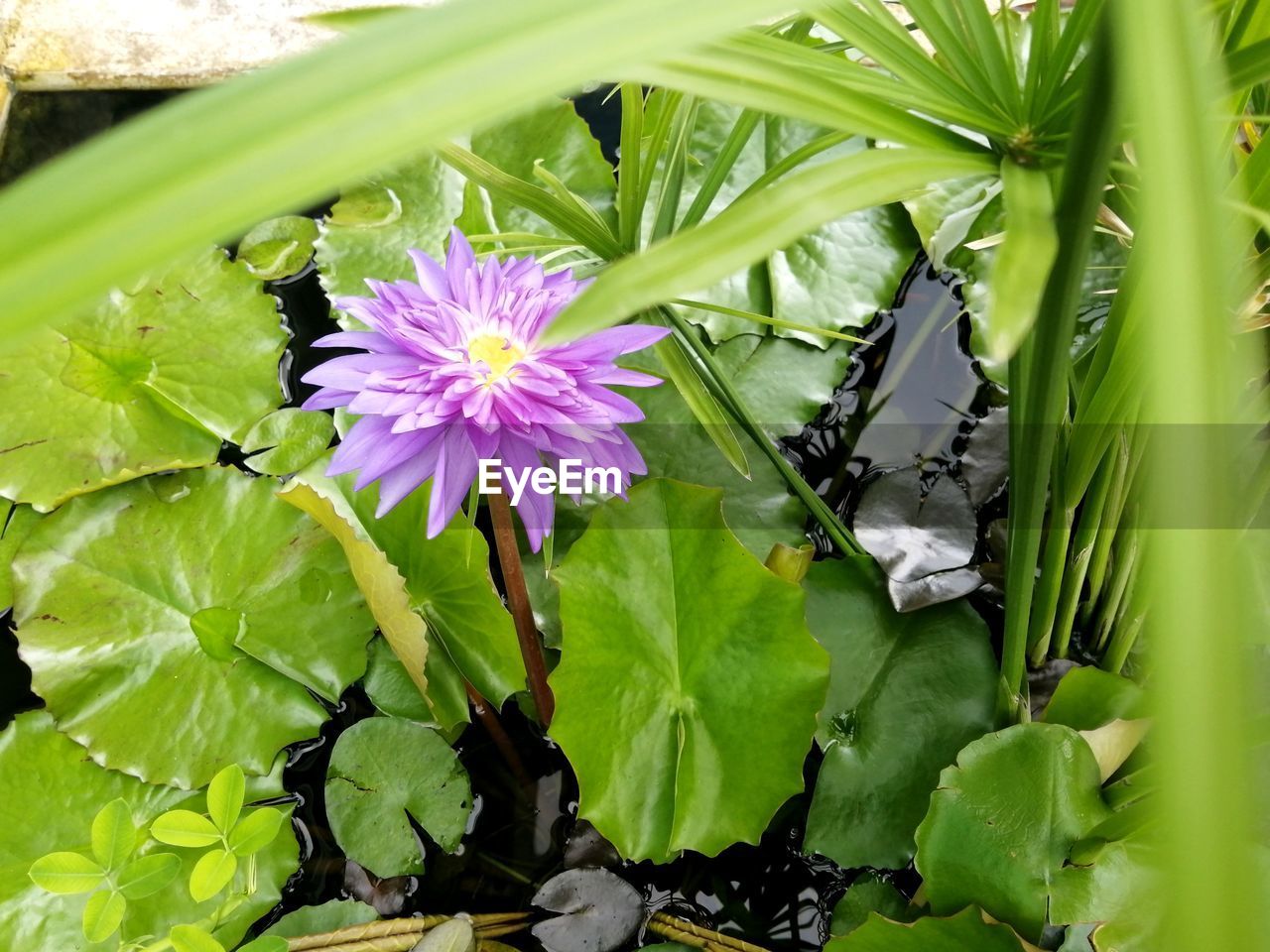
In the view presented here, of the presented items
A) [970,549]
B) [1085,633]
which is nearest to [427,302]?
[970,549]

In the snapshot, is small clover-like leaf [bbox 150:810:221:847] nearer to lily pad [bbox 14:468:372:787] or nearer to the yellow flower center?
lily pad [bbox 14:468:372:787]

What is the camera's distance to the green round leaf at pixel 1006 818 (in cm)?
56

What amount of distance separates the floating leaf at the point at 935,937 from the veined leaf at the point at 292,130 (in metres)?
0.54

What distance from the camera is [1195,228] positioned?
207 mm

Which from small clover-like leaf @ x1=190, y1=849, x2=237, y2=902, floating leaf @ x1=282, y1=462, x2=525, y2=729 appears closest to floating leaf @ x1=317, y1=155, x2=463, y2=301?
floating leaf @ x1=282, y1=462, x2=525, y2=729

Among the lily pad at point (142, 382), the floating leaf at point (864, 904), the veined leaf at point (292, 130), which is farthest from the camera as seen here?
the lily pad at point (142, 382)

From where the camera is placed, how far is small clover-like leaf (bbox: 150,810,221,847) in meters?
0.56

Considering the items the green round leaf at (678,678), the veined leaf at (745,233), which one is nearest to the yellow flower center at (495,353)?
the green round leaf at (678,678)

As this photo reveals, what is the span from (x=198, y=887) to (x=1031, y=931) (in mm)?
560

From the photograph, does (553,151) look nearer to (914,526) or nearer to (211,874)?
(914,526)

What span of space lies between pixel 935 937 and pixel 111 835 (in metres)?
0.56

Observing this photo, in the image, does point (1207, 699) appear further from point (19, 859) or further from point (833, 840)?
point (19, 859)
